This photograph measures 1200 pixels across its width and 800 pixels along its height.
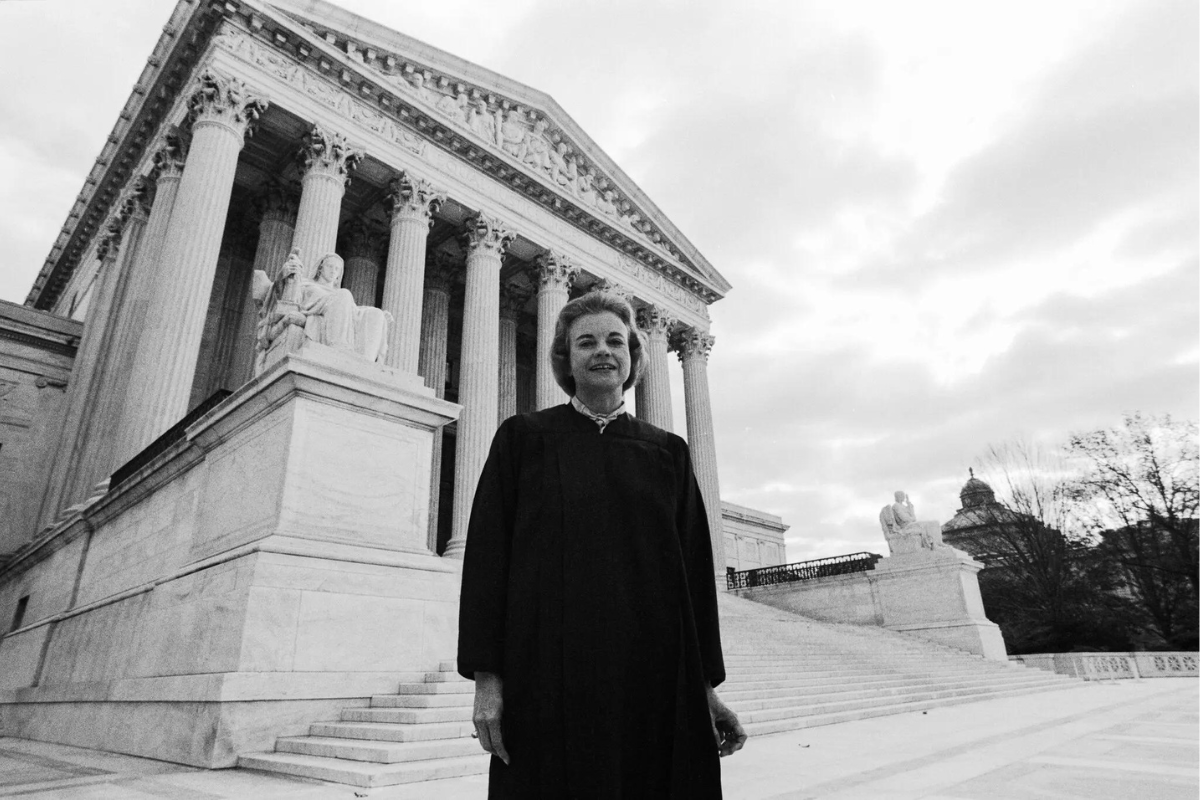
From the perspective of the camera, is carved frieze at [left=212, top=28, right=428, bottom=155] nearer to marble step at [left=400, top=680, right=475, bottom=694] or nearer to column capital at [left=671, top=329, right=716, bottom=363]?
column capital at [left=671, top=329, right=716, bottom=363]

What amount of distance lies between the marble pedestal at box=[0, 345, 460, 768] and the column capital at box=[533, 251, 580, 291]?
1687cm

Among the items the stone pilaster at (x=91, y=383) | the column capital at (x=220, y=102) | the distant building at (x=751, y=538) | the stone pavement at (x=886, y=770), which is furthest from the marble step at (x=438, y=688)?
the distant building at (x=751, y=538)

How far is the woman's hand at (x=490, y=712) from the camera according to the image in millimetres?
1959

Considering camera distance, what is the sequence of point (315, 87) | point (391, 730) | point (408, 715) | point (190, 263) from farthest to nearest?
point (315, 87)
point (190, 263)
point (408, 715)
point (391, 730)

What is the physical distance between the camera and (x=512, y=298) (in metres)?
28.6

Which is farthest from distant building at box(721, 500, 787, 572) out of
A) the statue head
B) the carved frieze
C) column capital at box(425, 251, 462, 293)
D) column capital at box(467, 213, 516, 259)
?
the statue head

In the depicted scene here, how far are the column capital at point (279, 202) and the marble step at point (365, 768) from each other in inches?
759

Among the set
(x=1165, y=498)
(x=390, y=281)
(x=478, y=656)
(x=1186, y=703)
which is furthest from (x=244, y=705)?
(x=1165, y=498)

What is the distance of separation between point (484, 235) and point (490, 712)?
21.9 m

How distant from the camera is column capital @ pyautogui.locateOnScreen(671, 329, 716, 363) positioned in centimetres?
3073

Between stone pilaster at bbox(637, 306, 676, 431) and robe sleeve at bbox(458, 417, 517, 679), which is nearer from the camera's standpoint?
robe sleeve at bbox(458, 417, 517, 679)

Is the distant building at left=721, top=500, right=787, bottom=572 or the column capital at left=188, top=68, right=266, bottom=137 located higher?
the column capital at left=188, top=68, right=266, bottom=137

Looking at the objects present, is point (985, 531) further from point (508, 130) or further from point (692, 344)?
point (508, 130)

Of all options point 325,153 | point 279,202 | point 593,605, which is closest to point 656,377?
point 325,153
